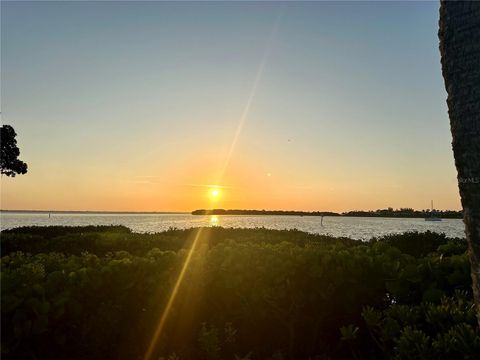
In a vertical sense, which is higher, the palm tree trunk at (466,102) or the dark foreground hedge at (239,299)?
the palm tree trunk at (466,102)

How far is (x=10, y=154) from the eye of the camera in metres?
30.3

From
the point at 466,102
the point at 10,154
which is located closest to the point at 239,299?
the point at 466,102

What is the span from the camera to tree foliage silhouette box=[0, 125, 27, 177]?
30016mm

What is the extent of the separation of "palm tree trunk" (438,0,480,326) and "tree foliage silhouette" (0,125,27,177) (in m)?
33.1

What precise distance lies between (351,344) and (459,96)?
10.5ft

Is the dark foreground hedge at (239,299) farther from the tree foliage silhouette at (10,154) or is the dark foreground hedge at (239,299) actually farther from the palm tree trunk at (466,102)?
the tree foliage silhouette at (10,154)

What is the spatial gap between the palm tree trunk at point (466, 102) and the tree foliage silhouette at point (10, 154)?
33.1 m

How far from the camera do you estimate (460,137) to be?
87.7 inches

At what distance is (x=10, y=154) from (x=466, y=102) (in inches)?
1330

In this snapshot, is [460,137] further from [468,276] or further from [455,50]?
[468,276]

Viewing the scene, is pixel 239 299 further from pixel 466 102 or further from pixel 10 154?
pixel 10 154

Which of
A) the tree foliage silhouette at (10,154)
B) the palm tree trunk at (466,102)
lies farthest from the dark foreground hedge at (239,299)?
the tree foliage silhouette at (10,154)

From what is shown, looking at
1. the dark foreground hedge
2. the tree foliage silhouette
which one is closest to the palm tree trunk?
the dark foreground hedge

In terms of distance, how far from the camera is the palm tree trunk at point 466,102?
84.4 inches
